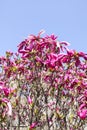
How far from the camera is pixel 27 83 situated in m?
7.30

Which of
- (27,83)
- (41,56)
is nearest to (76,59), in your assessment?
(41,56)

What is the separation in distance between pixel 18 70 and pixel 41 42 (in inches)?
51.8

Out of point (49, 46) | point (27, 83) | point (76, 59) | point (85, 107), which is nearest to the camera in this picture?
point (85, 107)

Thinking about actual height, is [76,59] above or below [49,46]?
below

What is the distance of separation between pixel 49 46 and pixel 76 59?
2.25 feet

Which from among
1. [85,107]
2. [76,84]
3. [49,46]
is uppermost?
[49,46]

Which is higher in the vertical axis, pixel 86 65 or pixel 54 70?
pixel 86 65

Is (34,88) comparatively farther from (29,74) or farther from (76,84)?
(76,84)

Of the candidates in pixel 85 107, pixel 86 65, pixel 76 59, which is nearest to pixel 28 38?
pixel 76 59

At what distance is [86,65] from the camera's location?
675cm

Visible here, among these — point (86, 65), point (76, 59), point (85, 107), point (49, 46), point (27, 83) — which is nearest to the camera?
point (85, 107)

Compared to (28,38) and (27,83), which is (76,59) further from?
(27,83)

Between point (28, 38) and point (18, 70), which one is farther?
point (18, 70)

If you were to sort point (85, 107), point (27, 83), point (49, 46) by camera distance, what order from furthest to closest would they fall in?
point (27, 83) → point (49, 46) → point (85, 107)
